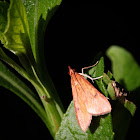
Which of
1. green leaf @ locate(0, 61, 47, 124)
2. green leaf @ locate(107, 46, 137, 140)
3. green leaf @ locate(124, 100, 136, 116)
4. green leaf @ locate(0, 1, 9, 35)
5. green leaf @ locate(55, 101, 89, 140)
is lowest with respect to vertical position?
green leaf @ locate(55, 101, 89, 140)

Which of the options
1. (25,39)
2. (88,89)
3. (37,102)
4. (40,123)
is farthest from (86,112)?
(40,123)

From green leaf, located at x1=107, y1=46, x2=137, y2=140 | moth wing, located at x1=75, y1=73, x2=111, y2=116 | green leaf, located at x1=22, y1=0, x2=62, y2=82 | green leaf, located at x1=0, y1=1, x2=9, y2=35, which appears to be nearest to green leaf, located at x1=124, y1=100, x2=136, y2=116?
moth wing, located at x1=75, y1=73, x2=111, y2=116

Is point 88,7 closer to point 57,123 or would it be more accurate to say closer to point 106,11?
point 106,11

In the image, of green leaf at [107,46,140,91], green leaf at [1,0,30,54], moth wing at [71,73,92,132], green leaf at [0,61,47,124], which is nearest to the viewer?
green leaf at [107,46,140,91]

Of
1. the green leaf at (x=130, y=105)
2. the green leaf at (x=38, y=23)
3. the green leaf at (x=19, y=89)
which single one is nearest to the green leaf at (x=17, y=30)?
the green leaf at (x=38, y=23)

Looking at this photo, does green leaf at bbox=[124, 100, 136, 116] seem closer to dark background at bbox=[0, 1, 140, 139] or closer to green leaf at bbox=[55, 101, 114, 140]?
green leaf at bbox=[55, 101, 114, 140]
